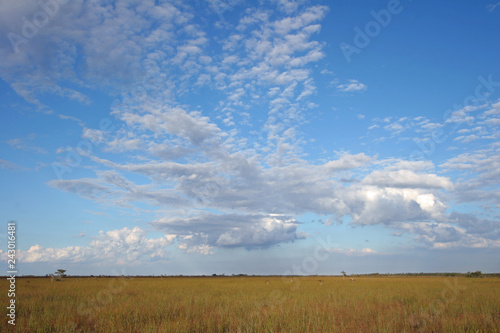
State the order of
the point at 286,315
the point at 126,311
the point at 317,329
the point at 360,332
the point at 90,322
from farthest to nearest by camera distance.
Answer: the point at 126,311, the point at 286,315, the point at 90,322, the point at 317,329, the point at 360,332

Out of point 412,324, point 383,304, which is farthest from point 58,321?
point 383,304

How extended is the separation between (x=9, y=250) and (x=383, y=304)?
14.2m

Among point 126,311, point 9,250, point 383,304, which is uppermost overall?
point 9,250

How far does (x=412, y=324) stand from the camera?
29.0 feet

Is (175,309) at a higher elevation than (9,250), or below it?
below

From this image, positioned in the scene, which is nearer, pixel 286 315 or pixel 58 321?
pixel 58 321

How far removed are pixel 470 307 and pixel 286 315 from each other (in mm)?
8154

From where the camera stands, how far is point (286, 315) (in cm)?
945

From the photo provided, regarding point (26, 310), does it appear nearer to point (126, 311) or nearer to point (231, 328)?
point (126, 311)

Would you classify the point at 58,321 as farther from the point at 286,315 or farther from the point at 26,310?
the point at 286,315

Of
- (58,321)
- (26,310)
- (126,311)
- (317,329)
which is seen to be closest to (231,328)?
(317,329)

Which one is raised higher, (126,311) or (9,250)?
(9,250)

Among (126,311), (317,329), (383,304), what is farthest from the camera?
(383,304)

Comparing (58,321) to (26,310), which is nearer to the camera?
(58,321)
